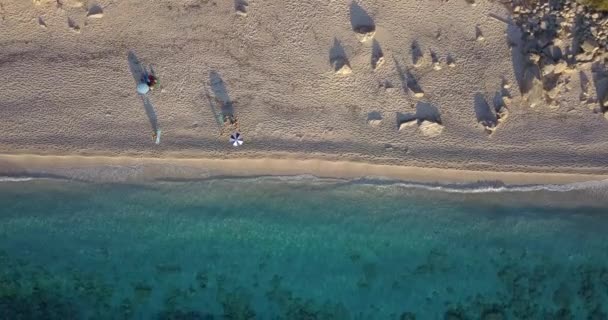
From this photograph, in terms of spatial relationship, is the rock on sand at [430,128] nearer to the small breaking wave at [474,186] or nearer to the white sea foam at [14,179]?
the small breaking wave at [474,186]

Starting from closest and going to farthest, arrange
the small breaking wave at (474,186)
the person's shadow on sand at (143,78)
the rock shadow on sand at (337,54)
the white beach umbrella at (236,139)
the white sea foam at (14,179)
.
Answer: the white beach umbrella at (236,139) → the white sea foam at (14,179) → the person's shadow on sand at (143,78) → the rock shadow on sand at (337,54) → the small breaking wave at (474,186)

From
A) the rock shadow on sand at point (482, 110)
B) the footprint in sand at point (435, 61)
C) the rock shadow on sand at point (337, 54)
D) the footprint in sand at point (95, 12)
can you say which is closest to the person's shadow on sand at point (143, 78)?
the footprint in sand at point (95, 12)

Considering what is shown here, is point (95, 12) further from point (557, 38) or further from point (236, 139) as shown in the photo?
point (557, 38)

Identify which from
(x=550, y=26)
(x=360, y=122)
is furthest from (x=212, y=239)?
(x=550, y=26)

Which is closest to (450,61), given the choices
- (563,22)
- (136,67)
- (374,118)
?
(374,118)

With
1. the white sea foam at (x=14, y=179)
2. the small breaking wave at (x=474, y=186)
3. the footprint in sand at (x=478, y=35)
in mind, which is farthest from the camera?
the footprint in sand at (x=478, y=35)

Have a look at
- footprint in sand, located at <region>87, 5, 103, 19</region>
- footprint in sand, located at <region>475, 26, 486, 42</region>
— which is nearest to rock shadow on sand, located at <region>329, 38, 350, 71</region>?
footprint in sand, located at <region>475, 26, 486, 42</region>
